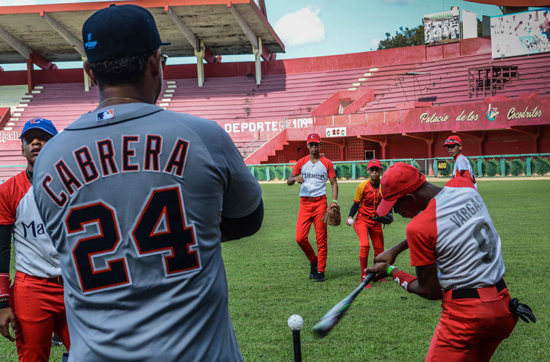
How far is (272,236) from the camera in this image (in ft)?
42.7

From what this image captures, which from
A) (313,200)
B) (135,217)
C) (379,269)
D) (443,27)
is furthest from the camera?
(443,27)

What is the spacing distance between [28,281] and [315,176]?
19.6ft

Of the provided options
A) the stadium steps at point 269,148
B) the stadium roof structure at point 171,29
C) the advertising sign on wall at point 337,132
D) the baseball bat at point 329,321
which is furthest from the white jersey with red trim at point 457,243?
the stadium roof structure at point 171,29

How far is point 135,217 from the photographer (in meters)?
1.61

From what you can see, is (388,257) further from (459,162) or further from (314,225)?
(459,162)

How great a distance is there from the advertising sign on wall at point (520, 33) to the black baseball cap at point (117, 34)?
134 ft

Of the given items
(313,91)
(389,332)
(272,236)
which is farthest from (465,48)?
(389,332)

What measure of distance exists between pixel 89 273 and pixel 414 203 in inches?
96.8

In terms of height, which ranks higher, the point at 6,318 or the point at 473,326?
the point at 6,318

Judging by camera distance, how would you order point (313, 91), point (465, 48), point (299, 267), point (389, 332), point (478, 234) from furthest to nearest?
point (313, 91)
point (465, 48)
point (299, 267)
point (389, 332)
point (478, 234)

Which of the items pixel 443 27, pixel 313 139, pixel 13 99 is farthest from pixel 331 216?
pixel 13 99

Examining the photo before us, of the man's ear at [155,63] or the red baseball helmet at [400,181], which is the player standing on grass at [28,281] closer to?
the man's ear at [155,63]

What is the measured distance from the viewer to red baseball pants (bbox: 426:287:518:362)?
3.14 meters

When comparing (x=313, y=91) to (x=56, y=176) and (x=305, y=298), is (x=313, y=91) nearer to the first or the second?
(x=305, y=298)
